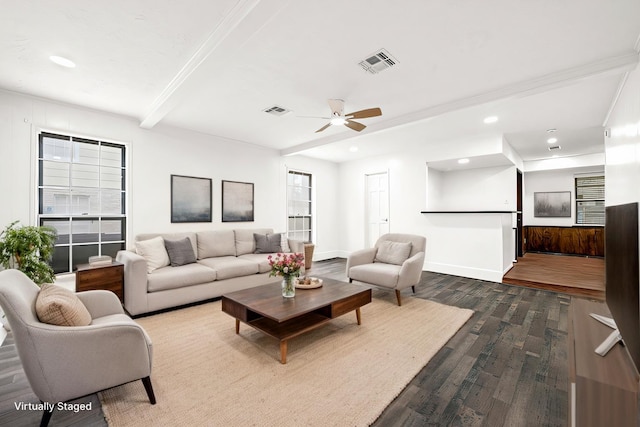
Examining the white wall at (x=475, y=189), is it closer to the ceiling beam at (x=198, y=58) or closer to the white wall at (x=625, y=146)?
the white wall at (x=625, y=146)

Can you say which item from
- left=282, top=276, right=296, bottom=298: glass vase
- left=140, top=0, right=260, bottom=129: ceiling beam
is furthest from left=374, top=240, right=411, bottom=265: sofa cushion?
left=140, top=0, right=260, bottom=129: ceiling beam

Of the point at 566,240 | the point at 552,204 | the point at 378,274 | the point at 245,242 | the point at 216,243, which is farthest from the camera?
the point at 552,204

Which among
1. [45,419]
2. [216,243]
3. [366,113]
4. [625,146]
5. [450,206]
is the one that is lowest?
[45,419]

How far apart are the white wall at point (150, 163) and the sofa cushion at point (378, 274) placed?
2.65 metres

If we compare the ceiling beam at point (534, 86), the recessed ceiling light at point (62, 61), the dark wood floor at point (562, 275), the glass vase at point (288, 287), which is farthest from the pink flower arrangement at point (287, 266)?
the dark wood floor at point (562, 275)

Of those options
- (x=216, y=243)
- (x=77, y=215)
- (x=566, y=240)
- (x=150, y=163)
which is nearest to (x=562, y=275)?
(x=566, y=240)

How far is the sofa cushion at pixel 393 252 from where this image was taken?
13.5 feet

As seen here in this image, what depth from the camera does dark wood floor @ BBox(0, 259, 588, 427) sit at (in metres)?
1.70

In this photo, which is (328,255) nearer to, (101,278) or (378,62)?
(101,278)

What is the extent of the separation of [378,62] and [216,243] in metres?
3.56

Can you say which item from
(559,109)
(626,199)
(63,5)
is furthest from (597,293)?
(63,5)

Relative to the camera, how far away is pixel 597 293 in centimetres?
406

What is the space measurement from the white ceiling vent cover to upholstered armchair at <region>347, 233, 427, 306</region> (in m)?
2.35

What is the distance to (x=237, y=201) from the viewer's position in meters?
5.45
